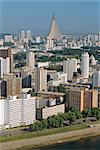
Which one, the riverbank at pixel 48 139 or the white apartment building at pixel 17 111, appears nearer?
the riverbank at pixel 48 139

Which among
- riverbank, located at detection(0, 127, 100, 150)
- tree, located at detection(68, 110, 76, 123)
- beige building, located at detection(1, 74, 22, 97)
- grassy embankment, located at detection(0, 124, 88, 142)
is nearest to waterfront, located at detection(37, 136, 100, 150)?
riverbank, located at detection(0, 127, 100, 150)

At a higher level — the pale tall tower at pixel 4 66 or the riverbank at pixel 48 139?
the pale tall tower at pixel 4 66

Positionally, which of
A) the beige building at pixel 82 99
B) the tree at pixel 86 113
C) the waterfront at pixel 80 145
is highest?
the beige building at pixel 82 99

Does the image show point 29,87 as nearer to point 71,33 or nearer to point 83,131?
point 83,131

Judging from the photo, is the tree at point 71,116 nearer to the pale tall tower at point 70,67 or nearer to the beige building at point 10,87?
the beige building at point 10,87

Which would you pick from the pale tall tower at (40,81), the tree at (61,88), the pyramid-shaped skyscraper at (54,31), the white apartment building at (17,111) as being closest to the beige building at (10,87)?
the pale tall tower at (40,81)
